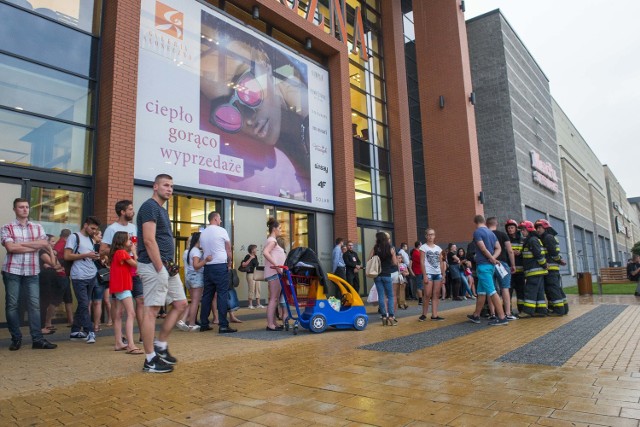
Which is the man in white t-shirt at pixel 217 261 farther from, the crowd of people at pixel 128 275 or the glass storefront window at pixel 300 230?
the glass storefront window at pixel 300 230

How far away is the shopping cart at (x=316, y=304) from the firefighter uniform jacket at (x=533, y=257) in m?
3.64

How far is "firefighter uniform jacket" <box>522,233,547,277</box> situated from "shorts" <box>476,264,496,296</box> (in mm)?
1239

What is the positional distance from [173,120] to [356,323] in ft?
21.5

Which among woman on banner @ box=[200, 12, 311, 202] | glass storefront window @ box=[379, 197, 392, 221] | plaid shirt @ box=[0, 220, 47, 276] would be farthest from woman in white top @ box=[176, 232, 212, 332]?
glass storefront window @ box=[379, 197, 392, 221]

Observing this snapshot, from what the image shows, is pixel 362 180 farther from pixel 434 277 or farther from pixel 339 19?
pixel 434 277

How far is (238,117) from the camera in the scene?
11.9 metres

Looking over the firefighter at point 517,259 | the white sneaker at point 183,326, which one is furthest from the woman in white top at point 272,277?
the firefighter at point 517,259

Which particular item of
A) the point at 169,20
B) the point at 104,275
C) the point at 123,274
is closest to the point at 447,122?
the point at 169,20

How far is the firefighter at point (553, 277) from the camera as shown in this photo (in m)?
8.43

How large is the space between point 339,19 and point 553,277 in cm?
1217

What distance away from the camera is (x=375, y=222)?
54.9 feet

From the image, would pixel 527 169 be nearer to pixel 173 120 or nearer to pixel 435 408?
pixel 173 120

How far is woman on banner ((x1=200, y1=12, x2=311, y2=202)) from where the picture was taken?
11375mm

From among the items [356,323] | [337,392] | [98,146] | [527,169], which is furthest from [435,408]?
[527,169]
